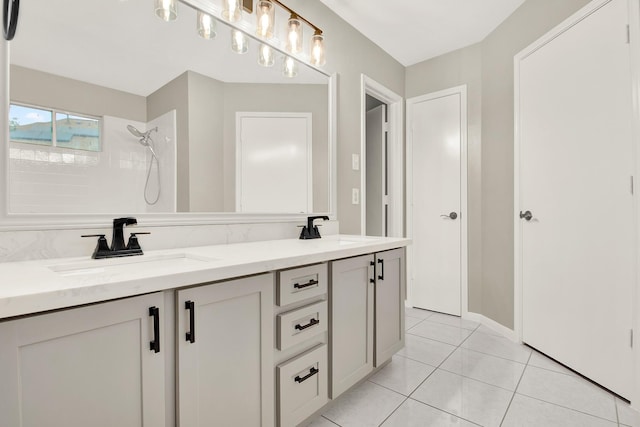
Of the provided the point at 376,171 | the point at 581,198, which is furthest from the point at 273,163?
the point at 376,171

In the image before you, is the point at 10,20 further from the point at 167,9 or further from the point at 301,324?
the point at 301,324

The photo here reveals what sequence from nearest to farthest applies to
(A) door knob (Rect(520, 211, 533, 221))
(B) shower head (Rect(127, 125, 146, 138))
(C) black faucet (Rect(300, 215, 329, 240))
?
(B) shower head (Rect(127, 125, 146, 138)) → (C) black faucet (Rect(300, 215, 329, 240)) → (A) door knob (Rect(520, 211, 533, 221))

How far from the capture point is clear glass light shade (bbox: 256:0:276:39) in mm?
1745

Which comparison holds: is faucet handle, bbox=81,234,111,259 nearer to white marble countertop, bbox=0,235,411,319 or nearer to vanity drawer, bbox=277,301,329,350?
white marble countertop, bbox=0,235,411,319

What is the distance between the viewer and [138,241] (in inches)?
52.0

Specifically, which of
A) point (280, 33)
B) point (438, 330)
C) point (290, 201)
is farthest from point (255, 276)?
point (438, 330)

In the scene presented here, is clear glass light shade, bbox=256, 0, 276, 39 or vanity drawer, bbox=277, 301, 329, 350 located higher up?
clear glass light shade, bbox=256, 0, 276, 39

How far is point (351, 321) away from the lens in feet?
5.22

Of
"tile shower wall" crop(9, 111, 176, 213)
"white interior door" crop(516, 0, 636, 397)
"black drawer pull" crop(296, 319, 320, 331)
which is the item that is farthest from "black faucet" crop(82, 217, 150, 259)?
"white interior door" crop(516, 0, 636, 397)

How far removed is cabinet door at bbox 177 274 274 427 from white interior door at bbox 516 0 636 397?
6.12 ft

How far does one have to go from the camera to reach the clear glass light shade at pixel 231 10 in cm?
162

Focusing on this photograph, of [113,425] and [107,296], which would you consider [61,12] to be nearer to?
[107,296]

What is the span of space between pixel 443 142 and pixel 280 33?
187cm

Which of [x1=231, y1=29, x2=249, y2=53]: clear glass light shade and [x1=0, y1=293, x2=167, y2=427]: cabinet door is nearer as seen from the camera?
[x1=0, y1=293, x2=167, y2=427]: cabinet door
